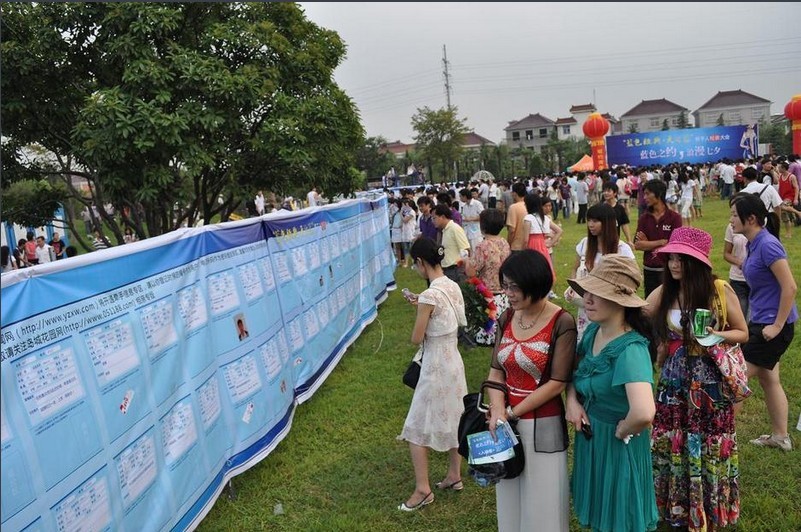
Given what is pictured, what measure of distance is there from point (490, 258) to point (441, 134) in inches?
1548

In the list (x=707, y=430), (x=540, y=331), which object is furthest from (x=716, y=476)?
(x=540, y=331)

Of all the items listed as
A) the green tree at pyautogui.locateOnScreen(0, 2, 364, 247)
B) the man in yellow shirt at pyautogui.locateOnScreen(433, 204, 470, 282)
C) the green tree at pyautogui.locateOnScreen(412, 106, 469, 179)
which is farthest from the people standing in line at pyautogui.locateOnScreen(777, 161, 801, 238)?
the green tree at pyautogui.locateOnScreen(412, 106, 469, 179)

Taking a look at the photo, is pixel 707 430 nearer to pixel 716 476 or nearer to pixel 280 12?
pixel 716 476

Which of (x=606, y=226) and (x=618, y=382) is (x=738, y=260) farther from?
(x=618, y=382)

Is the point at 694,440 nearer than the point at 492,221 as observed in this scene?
Yes

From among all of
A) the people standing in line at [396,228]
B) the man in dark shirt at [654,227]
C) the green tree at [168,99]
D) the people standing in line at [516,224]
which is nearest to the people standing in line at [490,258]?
the people standing in line at [516,224]

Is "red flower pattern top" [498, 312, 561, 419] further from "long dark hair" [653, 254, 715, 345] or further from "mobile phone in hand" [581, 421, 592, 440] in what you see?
"long dark hair" [653, 254, 715, 345]

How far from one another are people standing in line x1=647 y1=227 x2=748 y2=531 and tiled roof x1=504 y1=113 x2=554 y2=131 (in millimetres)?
78174

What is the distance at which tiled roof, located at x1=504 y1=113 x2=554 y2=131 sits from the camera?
77750 millimetres

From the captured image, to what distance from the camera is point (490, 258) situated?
646cm

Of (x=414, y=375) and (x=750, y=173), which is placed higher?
(x=750, y=173)

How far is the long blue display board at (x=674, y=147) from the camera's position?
33.8m

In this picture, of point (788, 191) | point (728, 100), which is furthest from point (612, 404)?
point (728, 100)

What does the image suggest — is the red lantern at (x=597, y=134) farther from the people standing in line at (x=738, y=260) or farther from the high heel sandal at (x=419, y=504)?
the high heel sandal at (x=419, y=504)
